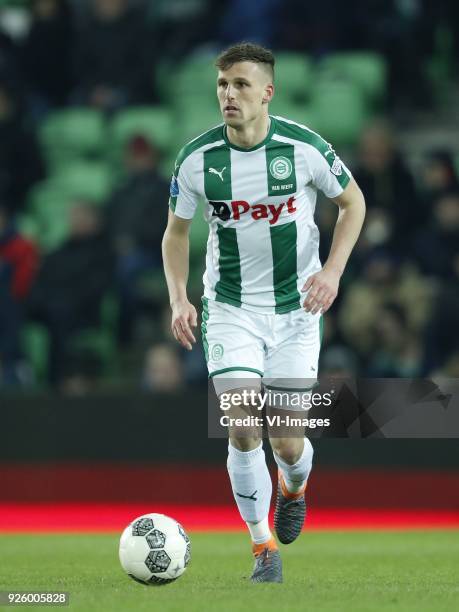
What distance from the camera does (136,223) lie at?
1313 centimetres

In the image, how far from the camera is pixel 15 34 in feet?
53.2

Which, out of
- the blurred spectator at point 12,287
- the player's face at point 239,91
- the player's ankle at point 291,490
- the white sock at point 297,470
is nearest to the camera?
the player's face at point 239,91

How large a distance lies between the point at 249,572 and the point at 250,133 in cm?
229

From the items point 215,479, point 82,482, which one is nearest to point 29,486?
point 82,482

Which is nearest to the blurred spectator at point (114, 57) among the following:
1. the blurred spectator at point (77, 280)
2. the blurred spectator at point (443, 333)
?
the blurred spectator at point (77, 280)

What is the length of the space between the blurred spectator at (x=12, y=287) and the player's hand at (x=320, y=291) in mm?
6298

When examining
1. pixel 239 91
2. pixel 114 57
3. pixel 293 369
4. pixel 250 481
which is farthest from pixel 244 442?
pixel 114 57

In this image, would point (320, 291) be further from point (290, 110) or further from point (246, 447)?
point (290, 110)

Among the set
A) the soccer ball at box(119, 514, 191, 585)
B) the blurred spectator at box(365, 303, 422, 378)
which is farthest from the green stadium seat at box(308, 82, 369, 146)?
the soccer ball at box(119, 514, 191, 585)

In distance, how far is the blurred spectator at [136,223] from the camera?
508 inches

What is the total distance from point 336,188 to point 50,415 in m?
5.56

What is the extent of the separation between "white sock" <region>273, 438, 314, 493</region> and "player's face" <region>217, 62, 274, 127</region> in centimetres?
165

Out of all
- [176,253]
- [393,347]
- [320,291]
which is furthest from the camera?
[393,347]

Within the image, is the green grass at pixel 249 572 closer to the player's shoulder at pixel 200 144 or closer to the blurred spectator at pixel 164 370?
the player's shoulder at pixel 200 144
